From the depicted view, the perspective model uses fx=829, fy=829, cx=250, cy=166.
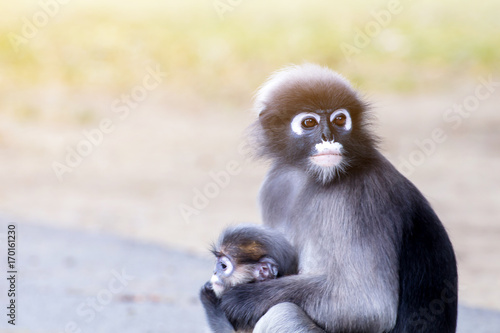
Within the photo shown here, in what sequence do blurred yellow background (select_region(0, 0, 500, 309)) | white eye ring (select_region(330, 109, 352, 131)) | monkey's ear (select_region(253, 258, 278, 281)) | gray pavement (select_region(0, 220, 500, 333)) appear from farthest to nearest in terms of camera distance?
1. blurred yellow background (select_region(0, 0, 500, 309))
2. gray pavement (select_region(0, 220, 500, 333))
3. monkey's ear (select_region(253, 258, 278, 281))
4. white eye ring (select_region(330, 109, 352, 131))

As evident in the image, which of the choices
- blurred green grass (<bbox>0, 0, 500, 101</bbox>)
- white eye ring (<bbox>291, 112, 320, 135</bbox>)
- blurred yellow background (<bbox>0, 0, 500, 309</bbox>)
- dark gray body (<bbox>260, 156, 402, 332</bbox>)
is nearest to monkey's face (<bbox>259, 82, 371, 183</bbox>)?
white eye ring (<bbox>291, 112, 320, 135</bbox>)

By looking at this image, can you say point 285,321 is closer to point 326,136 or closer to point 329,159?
point 329,159

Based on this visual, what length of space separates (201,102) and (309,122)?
55.6ft

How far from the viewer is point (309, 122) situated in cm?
514

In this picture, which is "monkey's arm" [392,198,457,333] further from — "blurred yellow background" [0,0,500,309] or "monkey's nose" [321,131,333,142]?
"blurred yellow background" [0,0,500,309]

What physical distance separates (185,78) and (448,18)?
8.79 metres

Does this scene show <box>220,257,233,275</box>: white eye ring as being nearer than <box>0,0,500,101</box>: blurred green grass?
Yes

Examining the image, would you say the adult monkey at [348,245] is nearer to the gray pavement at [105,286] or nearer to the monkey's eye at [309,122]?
the monkey's eye at [309,122]

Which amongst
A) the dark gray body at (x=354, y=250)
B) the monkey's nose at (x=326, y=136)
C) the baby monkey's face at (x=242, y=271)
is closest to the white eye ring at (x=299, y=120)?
the monkey's nose at (x=326, y=136)

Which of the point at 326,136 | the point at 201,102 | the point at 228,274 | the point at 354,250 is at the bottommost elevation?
the point at 354,250

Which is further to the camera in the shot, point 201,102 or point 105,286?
point 201,102

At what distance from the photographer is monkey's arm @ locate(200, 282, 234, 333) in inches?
203

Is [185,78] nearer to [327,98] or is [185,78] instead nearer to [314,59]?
[314,59]

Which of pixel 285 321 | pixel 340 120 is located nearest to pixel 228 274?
pixel 285 321
